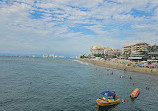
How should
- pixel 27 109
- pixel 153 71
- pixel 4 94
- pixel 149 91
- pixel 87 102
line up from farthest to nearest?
pixel 153 71 < pixel 149 91 < pixel 4 94 < pixel 87 102 < pixel 27 109

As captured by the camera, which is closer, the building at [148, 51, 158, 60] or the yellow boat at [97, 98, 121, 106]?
the yellow boat at [97, 98, 121, 106]

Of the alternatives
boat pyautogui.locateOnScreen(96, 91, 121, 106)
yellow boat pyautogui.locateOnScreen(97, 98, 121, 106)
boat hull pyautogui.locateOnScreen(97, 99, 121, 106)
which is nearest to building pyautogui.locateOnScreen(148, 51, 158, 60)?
boat pyautogui.locateOnScreen(96, 91, 121, 106)

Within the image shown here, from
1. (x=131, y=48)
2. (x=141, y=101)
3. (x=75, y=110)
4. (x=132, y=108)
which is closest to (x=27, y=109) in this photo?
(x=75, y=110)

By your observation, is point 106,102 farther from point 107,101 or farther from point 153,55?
point 153,55

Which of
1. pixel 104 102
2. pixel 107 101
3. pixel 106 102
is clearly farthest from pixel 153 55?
pixel 104 102

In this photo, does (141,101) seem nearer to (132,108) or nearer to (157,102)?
(157,102)

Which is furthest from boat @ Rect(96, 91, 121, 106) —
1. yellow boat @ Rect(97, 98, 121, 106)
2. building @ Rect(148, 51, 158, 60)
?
building @ Rect(148, 51, 158, 60)

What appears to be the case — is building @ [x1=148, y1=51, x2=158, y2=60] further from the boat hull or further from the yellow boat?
the boat hull

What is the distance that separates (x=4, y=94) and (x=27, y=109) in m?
10.3

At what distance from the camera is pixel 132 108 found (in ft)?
76.6

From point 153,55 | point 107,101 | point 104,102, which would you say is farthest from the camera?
point 153,55

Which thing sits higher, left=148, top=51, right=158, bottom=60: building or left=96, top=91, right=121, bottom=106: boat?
left=148, top=51, right=158, bottom=60: building

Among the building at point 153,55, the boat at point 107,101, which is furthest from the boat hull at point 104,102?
the building at point 153,55

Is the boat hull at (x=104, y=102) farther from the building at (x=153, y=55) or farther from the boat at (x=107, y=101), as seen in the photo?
the building at (x=153, y=55)
